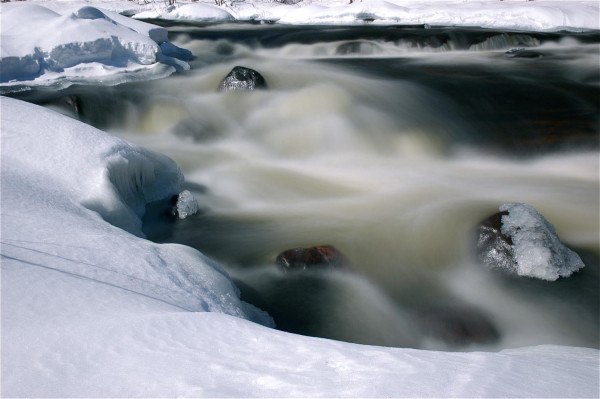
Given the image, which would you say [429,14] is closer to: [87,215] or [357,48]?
[357,48]

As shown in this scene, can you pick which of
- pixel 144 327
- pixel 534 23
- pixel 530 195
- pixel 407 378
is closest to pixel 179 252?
pixel 144 327

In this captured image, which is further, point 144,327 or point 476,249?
point 476,249

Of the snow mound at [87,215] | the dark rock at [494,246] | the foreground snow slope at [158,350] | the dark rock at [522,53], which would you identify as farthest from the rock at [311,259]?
the dark rock at [522,53]

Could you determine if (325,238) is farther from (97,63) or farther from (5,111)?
(97,63)

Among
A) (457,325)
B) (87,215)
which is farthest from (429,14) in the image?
(87,215)

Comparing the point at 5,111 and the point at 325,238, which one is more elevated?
the point at 5,111

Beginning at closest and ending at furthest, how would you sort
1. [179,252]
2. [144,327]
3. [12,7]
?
[144,327]
[179,252]
[12,7]

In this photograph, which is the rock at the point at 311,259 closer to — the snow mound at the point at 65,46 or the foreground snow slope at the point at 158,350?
the foreground snow slope at the point at 158,350

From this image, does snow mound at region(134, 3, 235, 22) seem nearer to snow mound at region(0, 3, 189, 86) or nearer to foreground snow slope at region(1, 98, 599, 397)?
snow mound at region(0, 3, 189, 86)

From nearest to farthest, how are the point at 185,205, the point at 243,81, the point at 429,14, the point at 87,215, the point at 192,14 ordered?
1. the point at 87,215
2. the point at 185,205
3. the point at 243,81
4. the point at 429,14
5. the point at 192,14

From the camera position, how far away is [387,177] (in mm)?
5152

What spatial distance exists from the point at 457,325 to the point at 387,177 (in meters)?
2.47

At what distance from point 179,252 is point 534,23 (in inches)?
608

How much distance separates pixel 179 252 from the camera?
2.44m
